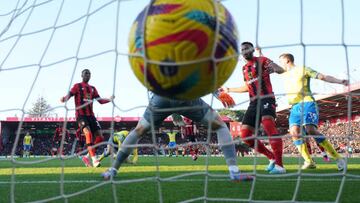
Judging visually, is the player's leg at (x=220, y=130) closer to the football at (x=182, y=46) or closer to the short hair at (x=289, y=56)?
the football at (x=182, y=46)

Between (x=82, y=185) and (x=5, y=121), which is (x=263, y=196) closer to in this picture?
(x=82, y=185)

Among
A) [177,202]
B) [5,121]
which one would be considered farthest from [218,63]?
[5,121]

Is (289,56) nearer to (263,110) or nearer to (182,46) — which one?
(263,110)

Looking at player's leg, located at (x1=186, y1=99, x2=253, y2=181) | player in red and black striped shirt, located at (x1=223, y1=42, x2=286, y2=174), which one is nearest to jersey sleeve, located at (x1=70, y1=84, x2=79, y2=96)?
player in red and black striped shirt, located at (x1=223, y1=42, x2=286, y2=174)

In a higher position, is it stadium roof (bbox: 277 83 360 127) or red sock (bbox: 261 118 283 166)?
stadium roof (bbox: 277 83 360 127)

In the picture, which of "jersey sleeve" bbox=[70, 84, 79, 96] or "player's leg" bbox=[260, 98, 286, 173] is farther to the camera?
"jersey sleeve" bbox=[70, 84, 79, 96]

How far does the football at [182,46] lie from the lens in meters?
2.29

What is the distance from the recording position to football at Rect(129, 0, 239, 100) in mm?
2291

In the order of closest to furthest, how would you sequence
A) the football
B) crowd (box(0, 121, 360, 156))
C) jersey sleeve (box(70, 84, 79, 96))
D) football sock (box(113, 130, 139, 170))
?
the football
football sock (box(113, 130, 139, 170))
jersey sleeve (box(70, 84, 79, 96))
crowd (box(0, 121, 360, 156))

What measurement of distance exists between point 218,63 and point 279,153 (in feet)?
9.94

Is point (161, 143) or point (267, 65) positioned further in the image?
point (161, 143)

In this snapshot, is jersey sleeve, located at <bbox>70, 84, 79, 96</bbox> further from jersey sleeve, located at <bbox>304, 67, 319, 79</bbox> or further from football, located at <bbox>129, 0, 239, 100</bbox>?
football, located at <bbox>129, 0, 239, 100</bbox>

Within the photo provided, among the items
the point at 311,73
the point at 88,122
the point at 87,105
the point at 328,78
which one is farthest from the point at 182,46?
the point at 88,122

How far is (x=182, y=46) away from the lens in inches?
89.3
